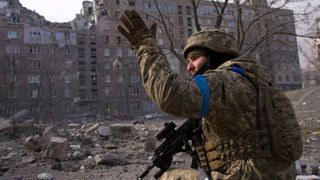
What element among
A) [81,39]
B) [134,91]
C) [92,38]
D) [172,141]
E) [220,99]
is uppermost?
[92,38]

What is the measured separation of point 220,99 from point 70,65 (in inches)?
2336

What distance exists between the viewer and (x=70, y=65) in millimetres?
59531

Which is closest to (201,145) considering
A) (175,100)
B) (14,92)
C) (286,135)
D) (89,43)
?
(286,135)

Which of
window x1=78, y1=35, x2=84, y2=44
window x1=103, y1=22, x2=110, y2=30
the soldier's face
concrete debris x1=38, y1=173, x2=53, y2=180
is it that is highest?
window x1=103, y1=22, x2=110, y2=30

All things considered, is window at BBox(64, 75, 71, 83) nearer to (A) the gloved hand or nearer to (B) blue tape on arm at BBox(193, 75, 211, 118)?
(A) the gloved hand

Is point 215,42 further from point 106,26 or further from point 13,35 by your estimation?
point 106,26

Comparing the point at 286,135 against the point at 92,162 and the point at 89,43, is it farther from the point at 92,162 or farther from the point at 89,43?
the point at 89,43

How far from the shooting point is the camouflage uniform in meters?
1.85

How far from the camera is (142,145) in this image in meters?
13.3

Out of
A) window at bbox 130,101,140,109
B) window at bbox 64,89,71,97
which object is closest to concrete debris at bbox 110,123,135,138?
window at bbox 64,89,71,97

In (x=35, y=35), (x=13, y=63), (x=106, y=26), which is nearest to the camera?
(x=13, y=63)

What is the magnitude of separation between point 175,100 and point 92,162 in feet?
26.9

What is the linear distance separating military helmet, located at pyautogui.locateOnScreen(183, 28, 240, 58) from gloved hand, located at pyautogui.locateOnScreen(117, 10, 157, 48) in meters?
0.29

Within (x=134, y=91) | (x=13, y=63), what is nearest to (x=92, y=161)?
(x=13, y=63)
